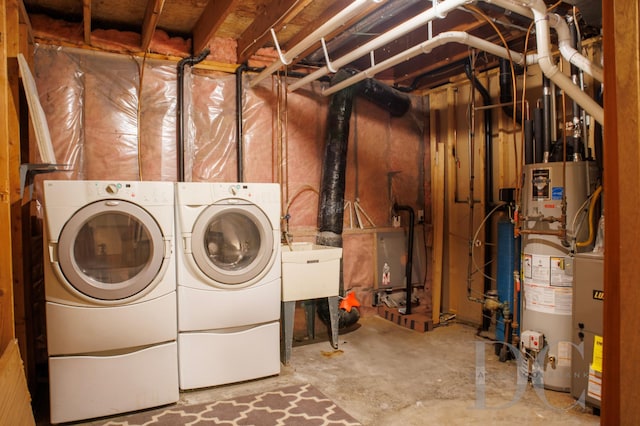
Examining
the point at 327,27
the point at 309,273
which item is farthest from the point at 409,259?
the point at 327,27

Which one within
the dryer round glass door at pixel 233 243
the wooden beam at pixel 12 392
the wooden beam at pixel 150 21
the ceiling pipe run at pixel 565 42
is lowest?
the wooden beam at pixel 12 392

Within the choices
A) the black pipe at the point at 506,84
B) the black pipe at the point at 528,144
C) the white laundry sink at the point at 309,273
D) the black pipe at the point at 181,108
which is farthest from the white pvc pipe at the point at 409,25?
the white laundry sink at the point at 309,273

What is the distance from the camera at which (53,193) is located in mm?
2453

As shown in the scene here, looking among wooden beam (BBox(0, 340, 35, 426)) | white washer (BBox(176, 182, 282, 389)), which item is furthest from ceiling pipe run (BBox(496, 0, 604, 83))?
wooden beam (BBox(0, 340, 35, 426))

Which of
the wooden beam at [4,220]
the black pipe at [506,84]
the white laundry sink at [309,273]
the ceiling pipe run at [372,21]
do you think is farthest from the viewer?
the black pipe at [506,84]

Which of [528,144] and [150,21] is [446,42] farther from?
[150,21]

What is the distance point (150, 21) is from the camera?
2975 mm

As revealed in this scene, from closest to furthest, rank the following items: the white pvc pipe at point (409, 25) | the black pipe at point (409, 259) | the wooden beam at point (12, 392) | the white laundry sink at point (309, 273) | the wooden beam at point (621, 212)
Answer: the wooden beam at point (621, 212), the wooden beam at point (12, 392), the white pvc pipe at point (409, 25), the white laundry sink at point (309, 273), the black pipe at point (409, 259)

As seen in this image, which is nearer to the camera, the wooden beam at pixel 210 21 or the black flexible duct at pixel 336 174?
the wooden beam at pixel 210 21

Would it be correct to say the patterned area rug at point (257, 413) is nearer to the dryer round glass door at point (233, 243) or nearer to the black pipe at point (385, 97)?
the dryer round glass door at point (233, 243)

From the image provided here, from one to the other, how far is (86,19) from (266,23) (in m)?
1.20

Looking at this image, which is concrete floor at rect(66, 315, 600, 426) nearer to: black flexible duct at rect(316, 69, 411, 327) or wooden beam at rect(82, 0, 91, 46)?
black flexible duct at rect(316, 69, 411, 327)

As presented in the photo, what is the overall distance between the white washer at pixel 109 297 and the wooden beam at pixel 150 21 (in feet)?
3.48

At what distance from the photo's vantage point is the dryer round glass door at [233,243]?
2.88 m
